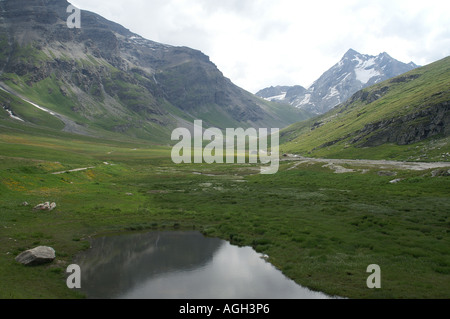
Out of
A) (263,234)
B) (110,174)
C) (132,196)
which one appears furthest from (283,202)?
(110,174)

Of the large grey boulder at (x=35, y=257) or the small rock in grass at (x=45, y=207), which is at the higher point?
the small rock in grass at (x=45, y=207)

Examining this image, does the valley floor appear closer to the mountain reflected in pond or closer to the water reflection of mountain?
the mountain reflected in pond

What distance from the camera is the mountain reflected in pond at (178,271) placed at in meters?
21.9

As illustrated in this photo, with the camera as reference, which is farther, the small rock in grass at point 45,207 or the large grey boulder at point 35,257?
the small rock in grass at point 45,207

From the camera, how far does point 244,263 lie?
27.5 m

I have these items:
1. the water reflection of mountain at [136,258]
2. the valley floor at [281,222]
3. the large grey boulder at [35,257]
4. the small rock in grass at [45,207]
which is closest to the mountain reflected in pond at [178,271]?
the water reflection of mountain at [136,258]

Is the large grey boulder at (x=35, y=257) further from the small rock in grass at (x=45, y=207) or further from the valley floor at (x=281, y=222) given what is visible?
the small rock in grass at (x=45, y=207)

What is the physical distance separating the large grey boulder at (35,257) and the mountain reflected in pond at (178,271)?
2.77 metres

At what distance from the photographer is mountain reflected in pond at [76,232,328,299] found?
2189 cm

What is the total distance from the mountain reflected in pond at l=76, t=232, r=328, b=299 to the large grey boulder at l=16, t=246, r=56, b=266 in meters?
2.77

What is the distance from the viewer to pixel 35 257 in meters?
24.2

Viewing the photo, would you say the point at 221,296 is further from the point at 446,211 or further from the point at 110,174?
the point at 110,174

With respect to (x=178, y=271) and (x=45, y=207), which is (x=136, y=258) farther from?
(x=45, y=207)
